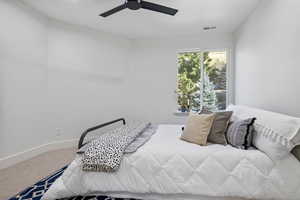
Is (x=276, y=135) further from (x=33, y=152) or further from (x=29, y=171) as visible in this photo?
(x=33, y=152)

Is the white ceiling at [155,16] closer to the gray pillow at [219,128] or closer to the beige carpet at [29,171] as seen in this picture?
the gray pillow at [219,128]

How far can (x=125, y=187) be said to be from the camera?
60.9 inches

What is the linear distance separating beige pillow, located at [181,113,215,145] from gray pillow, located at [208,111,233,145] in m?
0.07

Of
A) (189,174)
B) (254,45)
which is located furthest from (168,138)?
(254,45)

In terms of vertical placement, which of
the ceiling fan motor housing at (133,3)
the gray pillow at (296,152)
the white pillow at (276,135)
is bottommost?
the gray pillow at (296,152)

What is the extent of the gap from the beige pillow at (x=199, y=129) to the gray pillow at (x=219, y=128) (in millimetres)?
70

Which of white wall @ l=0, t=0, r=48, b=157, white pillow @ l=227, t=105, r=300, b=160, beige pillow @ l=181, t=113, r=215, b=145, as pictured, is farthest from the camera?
white wall @ l=0, t=0, r=48, b=157

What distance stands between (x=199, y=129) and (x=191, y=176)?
1.82ft

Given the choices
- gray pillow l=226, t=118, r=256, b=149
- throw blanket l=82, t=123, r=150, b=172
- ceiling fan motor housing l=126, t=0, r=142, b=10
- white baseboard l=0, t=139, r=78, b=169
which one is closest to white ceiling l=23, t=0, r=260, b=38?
ceiling fan motor housing l=126, t=0, r=142, b=10

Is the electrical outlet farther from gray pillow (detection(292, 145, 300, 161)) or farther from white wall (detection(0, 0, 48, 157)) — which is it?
gray pillow (detection(292, 145, 300, 161))

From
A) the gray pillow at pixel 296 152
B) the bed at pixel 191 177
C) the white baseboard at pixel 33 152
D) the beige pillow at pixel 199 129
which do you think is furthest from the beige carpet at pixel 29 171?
the gray pillow at pixel 296 152

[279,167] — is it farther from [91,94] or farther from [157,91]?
[91,94]

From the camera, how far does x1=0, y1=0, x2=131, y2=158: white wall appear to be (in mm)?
2484

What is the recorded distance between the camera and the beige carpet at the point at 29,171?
1.92 m
